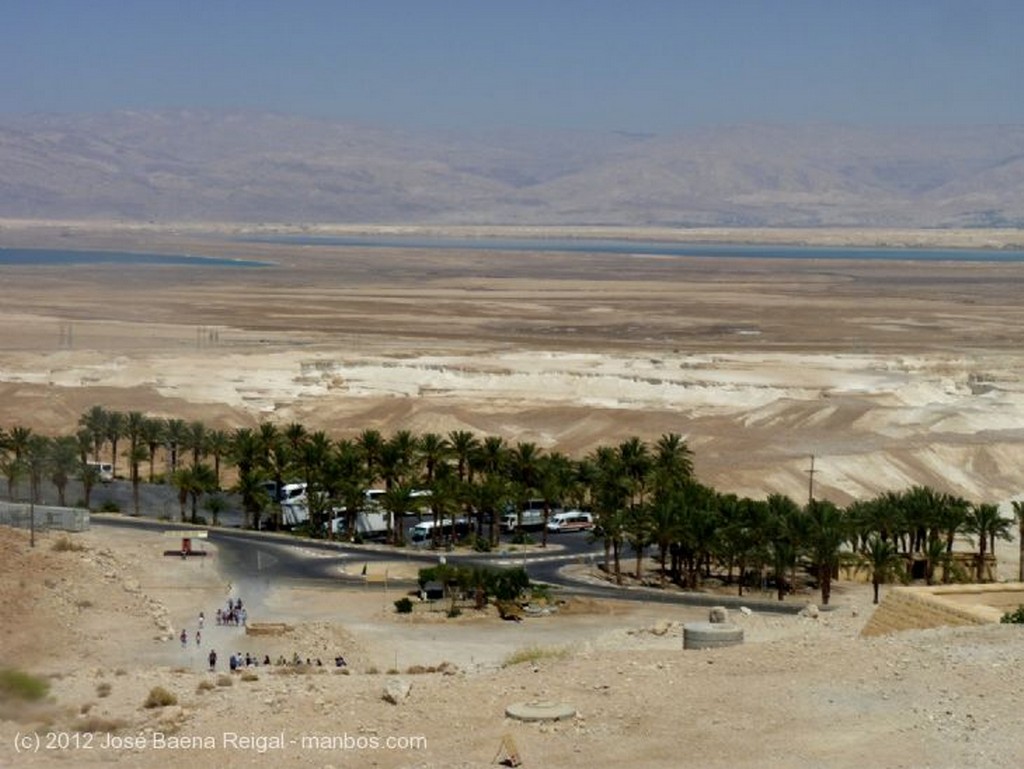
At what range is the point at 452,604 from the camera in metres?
44.3

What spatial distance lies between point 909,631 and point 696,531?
2272cm

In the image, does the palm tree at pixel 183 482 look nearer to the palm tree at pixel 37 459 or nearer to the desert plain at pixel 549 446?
the palm tree at pixel 37 459

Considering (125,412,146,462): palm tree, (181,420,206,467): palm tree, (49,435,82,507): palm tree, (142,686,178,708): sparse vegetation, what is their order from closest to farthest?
(142,686,178,708): sparse vegetation → (49,435,82,507): palm tree → (181,420,206,467): palm tree → (125,412,146,462): palm tree

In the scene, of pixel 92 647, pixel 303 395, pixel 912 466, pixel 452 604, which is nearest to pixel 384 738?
pixel 92 647

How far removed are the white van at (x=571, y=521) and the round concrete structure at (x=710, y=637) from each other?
3344cm

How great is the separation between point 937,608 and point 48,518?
29454 mm

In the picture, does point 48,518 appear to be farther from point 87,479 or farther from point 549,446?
point 549,446

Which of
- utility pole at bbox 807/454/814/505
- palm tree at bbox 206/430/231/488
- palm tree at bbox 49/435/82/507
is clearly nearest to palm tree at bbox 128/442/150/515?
palm tree at bbox 49/435/82/507

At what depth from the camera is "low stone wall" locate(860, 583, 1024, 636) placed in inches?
1075

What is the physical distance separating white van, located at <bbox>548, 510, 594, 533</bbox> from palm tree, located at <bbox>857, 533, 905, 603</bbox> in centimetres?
1217

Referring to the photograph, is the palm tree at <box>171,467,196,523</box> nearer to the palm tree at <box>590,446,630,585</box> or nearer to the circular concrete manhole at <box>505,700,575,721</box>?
the palm tree at <box>590,446,630,585</box>

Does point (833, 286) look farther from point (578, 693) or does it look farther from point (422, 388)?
point (578, 693)

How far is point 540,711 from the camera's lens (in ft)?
70.4

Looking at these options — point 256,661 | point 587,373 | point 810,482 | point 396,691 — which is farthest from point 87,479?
point 587,373
